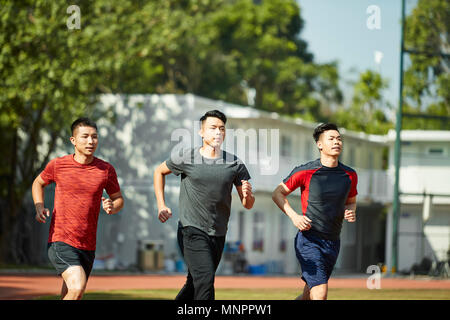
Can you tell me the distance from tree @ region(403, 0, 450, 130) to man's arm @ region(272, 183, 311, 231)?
24.3 metres

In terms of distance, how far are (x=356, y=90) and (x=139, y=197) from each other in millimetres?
24658

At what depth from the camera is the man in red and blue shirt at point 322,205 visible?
8898 mm

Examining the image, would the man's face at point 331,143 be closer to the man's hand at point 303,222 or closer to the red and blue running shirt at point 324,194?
the red and blue running shirt at point 324,194

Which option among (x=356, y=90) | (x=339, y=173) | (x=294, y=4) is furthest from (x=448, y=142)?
(x=339, y=173)

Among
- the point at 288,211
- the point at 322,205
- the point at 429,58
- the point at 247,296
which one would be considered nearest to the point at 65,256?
the point at 288,211

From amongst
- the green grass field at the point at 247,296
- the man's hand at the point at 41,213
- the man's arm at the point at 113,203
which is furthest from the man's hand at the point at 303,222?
the green grass field at the point at 247,296

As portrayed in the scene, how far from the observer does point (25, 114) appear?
2983cm

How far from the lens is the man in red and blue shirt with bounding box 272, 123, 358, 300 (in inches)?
350

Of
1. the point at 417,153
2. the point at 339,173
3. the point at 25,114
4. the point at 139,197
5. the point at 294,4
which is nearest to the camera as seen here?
the point at 339,173

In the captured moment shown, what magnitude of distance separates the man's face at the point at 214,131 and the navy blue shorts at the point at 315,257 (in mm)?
1351

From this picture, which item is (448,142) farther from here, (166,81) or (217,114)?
(217,114)

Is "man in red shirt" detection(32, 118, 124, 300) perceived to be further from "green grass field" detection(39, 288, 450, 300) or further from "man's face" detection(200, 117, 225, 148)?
"green grass field" detection(39, 288, 450, 300)

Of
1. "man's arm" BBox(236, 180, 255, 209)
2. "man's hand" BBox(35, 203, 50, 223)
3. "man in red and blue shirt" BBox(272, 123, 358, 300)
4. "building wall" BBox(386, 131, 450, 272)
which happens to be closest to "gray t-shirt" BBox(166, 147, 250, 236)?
"man's arm" BBox(236, 180, 255, 209)

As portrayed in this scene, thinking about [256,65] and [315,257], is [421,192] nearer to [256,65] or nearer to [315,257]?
[256,65]
